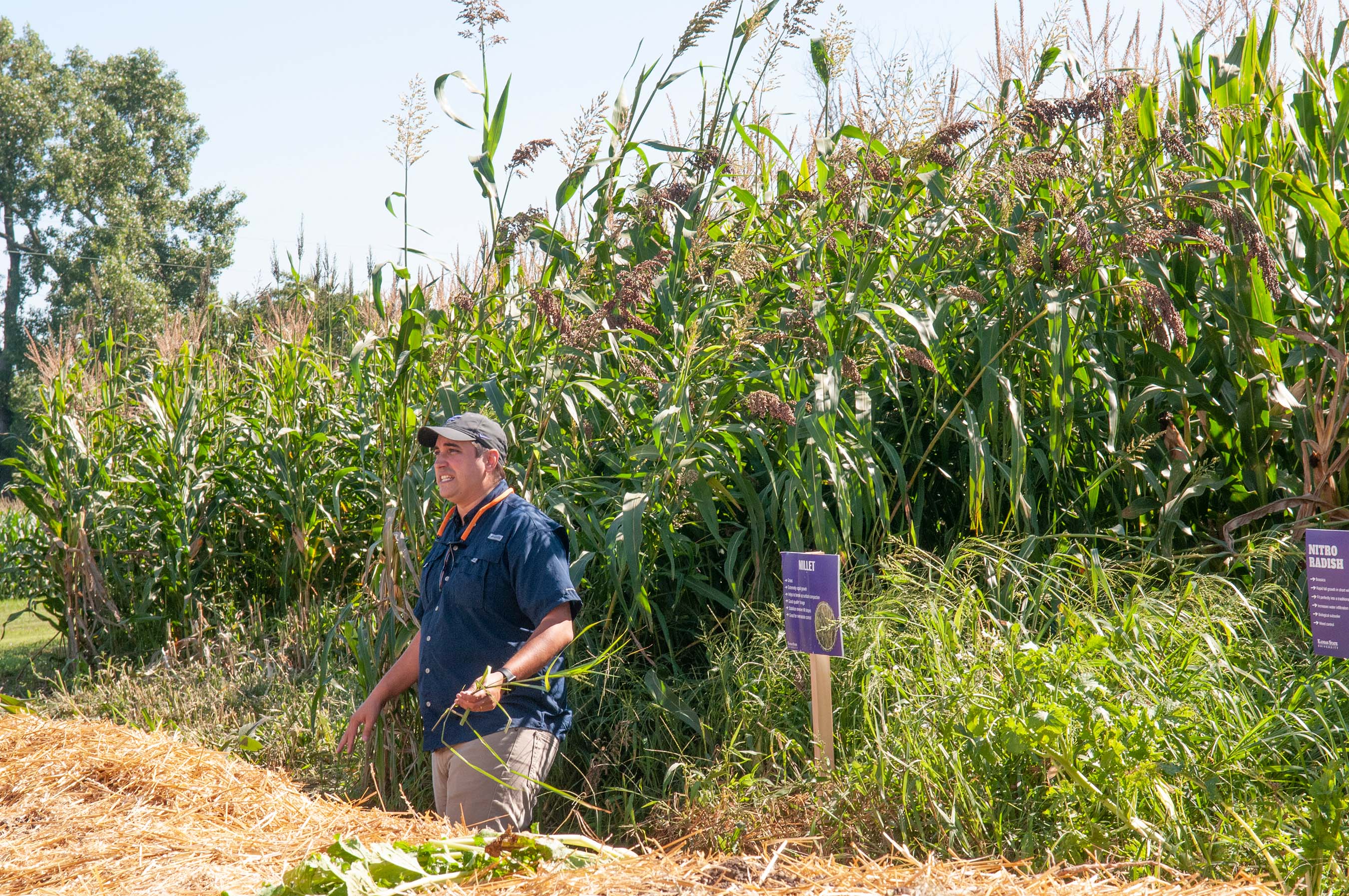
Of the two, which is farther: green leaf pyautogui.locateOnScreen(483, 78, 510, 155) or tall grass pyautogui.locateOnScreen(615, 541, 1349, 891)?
green leaf pyautogui.locateOnScreen(483, 78, 510, 155)

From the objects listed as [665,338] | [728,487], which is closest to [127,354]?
[665,338]

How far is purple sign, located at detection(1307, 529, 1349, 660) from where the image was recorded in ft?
7.55

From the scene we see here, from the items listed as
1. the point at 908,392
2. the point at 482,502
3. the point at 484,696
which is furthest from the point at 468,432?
the point at 908,392

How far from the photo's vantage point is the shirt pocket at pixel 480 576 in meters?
2.79

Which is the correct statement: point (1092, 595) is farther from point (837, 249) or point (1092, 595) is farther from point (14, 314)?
point (14, 314)

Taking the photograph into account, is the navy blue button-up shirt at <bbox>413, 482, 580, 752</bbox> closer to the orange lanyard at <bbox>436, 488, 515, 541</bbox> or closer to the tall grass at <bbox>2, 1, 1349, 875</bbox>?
the orange lanyard at <bbox>436, 488, 515, 541</bbox>

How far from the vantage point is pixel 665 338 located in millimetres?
3600

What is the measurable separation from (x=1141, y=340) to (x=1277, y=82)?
1.09 metres

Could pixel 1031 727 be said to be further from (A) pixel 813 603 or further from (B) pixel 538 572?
(B) pixel 538 572

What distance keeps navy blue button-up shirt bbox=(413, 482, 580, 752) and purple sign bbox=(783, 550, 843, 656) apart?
1.92 feet

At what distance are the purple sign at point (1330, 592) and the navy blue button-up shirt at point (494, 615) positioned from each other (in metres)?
1.80

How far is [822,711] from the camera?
2.56 meters

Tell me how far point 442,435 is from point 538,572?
481 mm

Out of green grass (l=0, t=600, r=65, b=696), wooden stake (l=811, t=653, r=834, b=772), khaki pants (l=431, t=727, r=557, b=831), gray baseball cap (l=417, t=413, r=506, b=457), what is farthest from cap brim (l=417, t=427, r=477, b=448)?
green grass (l=0, t=600, r=65, b=696)
